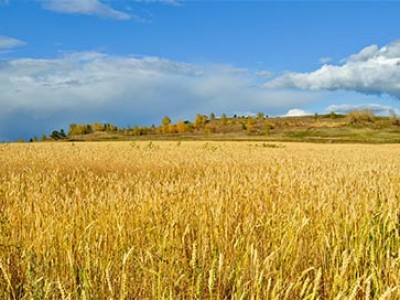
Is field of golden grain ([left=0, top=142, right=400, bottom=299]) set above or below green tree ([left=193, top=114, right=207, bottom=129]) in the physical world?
below

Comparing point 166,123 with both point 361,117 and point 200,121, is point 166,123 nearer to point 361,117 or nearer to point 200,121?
point 200,121

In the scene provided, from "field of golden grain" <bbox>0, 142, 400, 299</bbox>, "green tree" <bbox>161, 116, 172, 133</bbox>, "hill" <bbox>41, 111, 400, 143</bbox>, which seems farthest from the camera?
"green tree" <bbox>161, 116, 172, 133</bbox>

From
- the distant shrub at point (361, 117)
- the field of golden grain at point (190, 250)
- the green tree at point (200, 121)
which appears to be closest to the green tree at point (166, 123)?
the green tree at point (200, 121)

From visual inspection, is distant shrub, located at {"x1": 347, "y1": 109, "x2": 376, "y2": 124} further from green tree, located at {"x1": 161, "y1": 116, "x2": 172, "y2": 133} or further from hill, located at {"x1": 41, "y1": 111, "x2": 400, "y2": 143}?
green tree, located at {"x1": 161, "y1": 116, "x2": 172, "y2": 133}

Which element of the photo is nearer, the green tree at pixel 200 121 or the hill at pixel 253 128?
the hill at pixel 253 128

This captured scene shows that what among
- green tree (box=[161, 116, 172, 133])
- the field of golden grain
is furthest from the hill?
the field of golden grain

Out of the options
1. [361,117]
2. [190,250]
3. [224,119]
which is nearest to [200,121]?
[224,119]

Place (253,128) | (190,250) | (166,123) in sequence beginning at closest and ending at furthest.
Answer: (190,250)
(253,128)
(166,123)

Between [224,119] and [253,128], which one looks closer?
[253,128]

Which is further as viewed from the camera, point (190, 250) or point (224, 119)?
point (224, 119)

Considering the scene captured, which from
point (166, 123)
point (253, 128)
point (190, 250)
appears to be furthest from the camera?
point (166, 123)

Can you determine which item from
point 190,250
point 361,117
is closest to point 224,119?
point 361,117

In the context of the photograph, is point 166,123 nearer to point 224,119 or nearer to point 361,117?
point 224,119

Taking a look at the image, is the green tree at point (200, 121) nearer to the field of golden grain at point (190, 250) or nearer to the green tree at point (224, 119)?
the green tree at point (224, 119)
